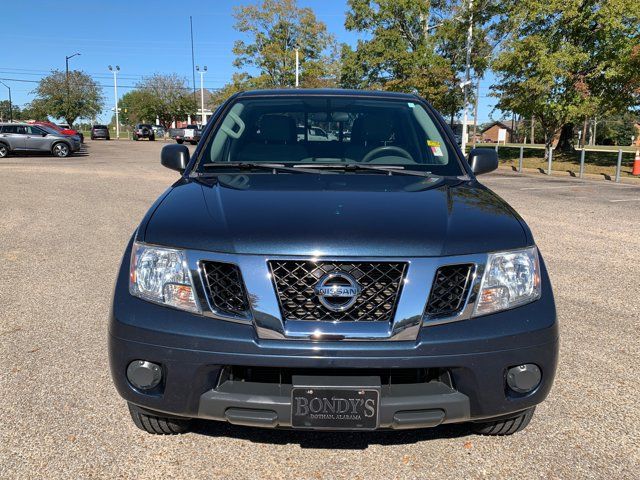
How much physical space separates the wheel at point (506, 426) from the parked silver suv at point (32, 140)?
27.1 m

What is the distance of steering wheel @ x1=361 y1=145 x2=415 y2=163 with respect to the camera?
3498mm

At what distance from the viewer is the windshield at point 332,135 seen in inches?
136

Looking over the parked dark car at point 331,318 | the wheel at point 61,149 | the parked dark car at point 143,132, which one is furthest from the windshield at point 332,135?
the parked dark car at point 143,132

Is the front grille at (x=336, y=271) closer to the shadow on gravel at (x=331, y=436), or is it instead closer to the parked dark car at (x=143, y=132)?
the shadow on gravel at (x=331, y=436)

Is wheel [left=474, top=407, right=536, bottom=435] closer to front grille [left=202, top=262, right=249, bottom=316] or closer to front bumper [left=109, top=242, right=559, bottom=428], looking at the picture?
front bumper [left=109, top=242, right=559, bottom=428]

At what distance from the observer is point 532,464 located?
8.16 feet

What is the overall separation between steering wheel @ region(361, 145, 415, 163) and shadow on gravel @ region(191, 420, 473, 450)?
5.33ft

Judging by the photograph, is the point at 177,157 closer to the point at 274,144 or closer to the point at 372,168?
the point at 274,144

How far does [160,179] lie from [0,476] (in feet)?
45.4

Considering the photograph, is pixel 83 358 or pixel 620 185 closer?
pixel 83 358

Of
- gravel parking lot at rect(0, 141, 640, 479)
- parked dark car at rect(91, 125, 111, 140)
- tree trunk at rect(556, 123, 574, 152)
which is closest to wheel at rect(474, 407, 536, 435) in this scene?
gravel parking lot at rect(0, 141, 640, 479)

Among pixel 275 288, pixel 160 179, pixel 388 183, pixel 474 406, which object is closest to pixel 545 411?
pixel 474 406

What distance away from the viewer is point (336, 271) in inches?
83.7

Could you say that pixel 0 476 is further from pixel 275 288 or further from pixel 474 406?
pixel 474 406
